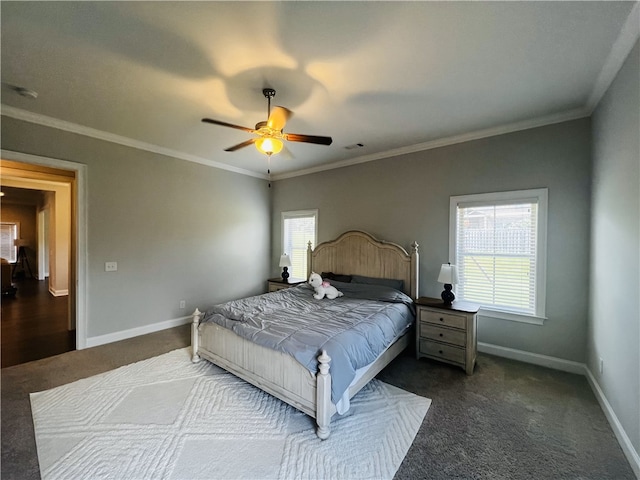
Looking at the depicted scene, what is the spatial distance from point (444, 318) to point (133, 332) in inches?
169

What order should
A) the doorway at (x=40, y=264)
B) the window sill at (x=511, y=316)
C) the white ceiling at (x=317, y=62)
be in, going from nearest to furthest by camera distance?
the white ceiling at (x=317, y=62)
the window sill at (x=511, y=316)
the doorway at (x=40, y=264)

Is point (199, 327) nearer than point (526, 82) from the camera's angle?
No

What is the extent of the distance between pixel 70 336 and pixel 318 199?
14.6 ft

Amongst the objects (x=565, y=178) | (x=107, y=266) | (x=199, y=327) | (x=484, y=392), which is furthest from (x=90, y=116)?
(x=565, y=178)

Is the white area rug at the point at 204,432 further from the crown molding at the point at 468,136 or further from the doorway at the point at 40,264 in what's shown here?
the crown molding at the point at 468,136

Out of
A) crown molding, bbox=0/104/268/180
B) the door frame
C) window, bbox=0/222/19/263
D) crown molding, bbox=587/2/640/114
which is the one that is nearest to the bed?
the door frame

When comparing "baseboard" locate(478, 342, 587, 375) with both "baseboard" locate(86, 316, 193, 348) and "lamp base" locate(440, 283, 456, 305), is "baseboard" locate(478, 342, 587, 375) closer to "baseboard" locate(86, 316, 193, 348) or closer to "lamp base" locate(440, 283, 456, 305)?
"lamp base" locate(440, 283, 456, 305)

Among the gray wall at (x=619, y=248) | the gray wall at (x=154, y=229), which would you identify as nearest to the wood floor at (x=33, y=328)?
the gray wall at (x=154, y=229)

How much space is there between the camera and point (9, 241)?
28.7 ft

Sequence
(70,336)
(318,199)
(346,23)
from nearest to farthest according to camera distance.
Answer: (346,23) → (70,336) → (318,199)

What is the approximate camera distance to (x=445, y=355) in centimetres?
302

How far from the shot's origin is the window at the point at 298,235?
5205 mm

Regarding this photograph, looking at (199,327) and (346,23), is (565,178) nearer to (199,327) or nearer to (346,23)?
(346,23)

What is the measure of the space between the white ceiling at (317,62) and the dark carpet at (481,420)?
2837 millimetres
